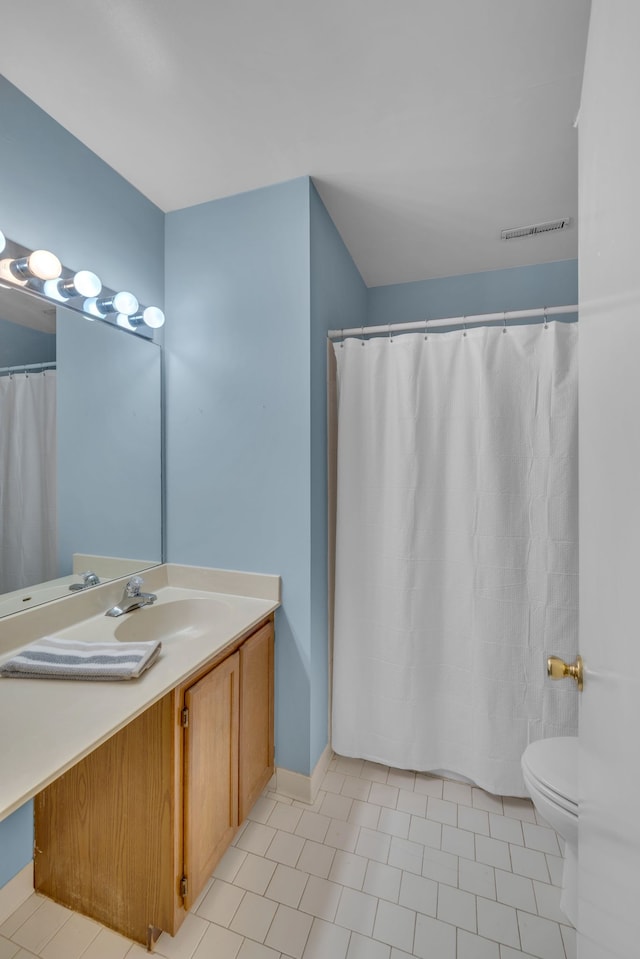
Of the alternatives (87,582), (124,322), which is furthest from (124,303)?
(87,582)

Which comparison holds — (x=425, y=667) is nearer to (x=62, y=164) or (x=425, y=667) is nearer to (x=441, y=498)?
(x=441, y=498)

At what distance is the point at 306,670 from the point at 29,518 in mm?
1147

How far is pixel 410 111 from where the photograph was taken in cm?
140

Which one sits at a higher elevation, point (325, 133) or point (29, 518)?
point (325, 133)

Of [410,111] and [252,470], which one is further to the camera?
[252,470]

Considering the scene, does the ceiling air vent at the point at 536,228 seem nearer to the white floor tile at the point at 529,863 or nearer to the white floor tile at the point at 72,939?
the white floor tile at the point at 529,863

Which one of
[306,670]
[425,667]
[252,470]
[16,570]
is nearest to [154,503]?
[252,470]

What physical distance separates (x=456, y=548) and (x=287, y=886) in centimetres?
127

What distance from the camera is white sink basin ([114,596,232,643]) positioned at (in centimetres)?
158

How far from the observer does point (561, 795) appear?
1.22m

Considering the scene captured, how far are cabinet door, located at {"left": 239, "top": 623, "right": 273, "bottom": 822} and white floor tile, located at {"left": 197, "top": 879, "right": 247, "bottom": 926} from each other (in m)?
0.18

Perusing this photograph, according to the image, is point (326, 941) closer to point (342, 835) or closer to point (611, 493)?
point (342, 835)

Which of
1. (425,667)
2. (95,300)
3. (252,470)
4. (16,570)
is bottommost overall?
(425,667)

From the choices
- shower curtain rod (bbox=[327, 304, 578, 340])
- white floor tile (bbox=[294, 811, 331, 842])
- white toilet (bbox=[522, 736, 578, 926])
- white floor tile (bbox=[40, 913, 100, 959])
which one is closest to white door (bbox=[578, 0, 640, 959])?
white toilet (bbox=[522, 736, 578, 926])
